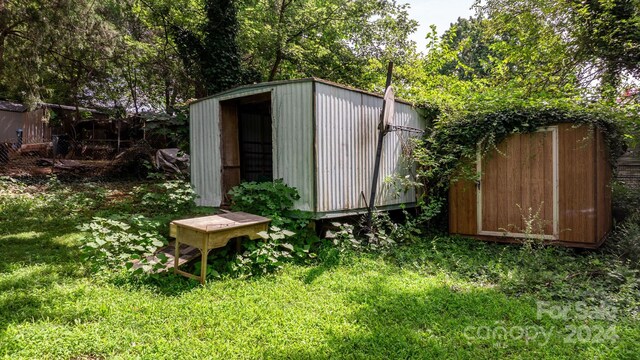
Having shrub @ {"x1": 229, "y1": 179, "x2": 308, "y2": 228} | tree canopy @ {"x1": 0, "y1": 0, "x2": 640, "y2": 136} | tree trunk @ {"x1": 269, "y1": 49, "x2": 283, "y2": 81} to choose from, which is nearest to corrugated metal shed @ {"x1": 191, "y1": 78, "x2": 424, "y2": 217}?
shrub @ {"x1": 229, "y1": 179, "x2": 308, "y2": 228}

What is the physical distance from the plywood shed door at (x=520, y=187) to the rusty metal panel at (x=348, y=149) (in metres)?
1.49

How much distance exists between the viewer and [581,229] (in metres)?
4.91

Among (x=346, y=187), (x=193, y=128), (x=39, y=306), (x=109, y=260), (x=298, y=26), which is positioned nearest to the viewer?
(x=39, y=306)

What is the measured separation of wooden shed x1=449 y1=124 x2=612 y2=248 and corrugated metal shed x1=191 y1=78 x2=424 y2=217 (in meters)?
1.35

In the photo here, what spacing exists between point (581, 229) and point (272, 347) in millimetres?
4759

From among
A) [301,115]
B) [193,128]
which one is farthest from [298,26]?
[301,115]

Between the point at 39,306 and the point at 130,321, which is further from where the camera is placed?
the point at 39,306

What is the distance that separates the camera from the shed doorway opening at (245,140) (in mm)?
5801

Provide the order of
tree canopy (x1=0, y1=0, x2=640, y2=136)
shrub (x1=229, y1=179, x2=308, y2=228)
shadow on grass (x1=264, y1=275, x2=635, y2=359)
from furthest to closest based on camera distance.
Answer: tree canopy (x1=0, y1=0, x2=640, y2=136), shrub (x1=229, y1=179, x2=308, y2=228), shadow on grass (x1=264, y1=275, x2=635, y2=359)

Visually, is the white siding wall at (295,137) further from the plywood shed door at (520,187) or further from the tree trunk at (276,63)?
the tree trunk at (276,63)

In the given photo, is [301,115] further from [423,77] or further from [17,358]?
[423,77]

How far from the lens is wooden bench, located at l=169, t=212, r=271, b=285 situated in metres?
3.62

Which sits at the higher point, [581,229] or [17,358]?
[581,229]

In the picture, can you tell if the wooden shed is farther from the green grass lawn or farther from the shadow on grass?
the shadow on grass
